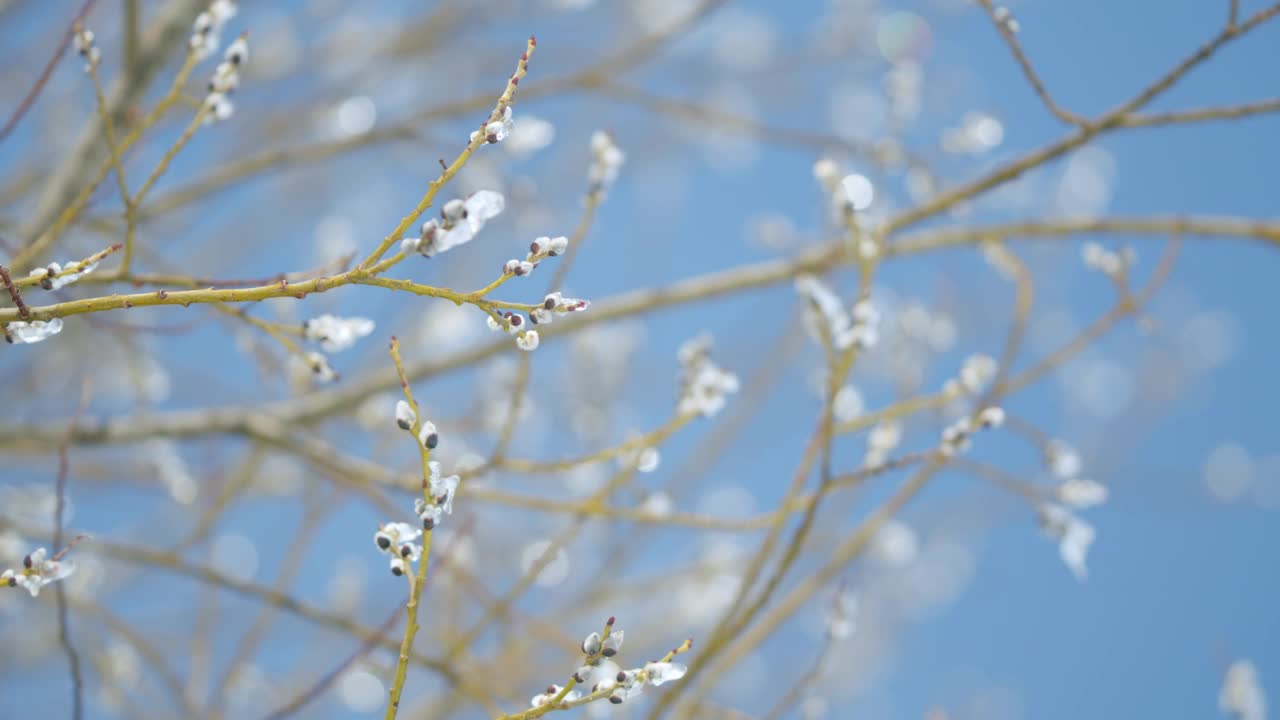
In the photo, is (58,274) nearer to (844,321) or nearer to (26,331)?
(26,331)

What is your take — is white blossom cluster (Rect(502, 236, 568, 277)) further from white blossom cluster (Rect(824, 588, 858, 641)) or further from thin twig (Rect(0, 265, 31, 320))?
white blossom cluster (Rect(824, 588, 858, 641))

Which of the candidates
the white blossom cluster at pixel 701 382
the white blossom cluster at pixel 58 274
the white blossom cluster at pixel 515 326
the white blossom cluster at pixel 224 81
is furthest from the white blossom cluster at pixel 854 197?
the white blossom cluster at pixel 58 274

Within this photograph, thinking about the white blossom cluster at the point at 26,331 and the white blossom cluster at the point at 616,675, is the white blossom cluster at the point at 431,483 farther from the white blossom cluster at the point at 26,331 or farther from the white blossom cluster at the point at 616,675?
the white blossom cluster at the point at 26,331

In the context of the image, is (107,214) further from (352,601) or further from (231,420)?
(352,601)

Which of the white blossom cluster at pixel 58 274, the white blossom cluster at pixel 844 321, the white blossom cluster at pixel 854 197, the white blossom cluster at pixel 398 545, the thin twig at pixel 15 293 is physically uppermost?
the white blossom cluster at pixel 854 197

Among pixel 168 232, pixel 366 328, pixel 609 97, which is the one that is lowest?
pixel 366 328

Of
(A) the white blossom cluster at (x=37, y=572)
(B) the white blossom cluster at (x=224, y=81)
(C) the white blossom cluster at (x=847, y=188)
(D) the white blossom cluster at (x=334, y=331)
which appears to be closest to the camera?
(A) the white blossom cluster at (x=37, y=572)

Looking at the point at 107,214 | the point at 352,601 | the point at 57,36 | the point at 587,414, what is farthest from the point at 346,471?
the point at 57,36
